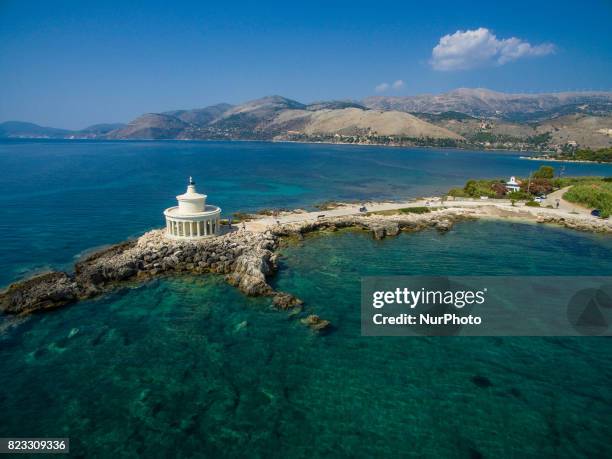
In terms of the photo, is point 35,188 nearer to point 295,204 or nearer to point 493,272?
point 295,204

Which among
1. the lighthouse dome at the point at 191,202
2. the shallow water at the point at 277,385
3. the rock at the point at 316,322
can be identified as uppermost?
the lighthouse dome at the point at 191,202

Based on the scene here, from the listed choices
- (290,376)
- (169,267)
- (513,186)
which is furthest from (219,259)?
(513,186)

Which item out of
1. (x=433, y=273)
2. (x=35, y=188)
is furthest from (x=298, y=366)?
(x=35, y=188)

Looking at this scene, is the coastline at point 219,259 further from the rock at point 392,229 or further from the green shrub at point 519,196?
the green shrub at point 519,196

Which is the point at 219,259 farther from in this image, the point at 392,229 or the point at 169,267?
the point at 392,229

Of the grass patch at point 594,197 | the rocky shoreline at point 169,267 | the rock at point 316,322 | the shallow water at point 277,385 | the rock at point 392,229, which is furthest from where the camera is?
the grass patch at point 594,197

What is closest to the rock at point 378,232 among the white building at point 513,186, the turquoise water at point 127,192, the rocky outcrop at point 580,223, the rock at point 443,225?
the rock at point 443,225

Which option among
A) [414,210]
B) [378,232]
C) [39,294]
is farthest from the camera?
[414,210]
